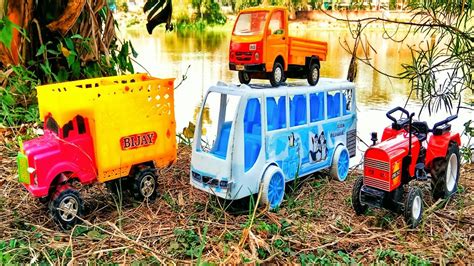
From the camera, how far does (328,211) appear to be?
1.95m

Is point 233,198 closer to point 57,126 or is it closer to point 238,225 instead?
point 238,225

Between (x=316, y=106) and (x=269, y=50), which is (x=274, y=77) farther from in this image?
(x=316, y=106)

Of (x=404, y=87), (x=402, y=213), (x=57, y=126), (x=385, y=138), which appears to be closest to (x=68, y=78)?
(x=57, y=126)

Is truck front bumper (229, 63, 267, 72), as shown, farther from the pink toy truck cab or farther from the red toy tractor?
the pink toy truck cab

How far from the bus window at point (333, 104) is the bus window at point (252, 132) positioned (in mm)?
508

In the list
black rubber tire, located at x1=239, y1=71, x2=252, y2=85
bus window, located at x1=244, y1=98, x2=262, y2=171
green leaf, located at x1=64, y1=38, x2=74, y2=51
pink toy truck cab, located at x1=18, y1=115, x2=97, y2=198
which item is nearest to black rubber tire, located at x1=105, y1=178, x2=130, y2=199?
pink toy truck cab, located at x1=18, y1=115, x2=97, y2=198

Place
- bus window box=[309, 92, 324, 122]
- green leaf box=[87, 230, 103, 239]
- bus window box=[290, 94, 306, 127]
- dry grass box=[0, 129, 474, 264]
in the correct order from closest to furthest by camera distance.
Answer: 1. dry grass box=[0, 129, 474, 264]
2. green leaf box=[87, 230, 103, 239]
3. bus window box=[290, 94, 306, 127]
4. bus window box=[309, 92, 324, 122]

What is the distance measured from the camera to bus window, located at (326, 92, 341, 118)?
2.35m

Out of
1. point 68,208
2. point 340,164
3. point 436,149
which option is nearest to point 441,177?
point 436,149

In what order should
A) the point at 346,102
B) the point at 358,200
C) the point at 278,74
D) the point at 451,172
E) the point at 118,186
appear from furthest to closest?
the point at 346,102 → the point at 278,74 → the point at 451,172 → the point at 118,186 → the point at 358,200

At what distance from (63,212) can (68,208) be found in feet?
0.07

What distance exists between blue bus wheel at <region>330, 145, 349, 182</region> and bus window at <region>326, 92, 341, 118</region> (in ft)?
0.56

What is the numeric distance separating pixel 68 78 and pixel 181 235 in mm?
1469

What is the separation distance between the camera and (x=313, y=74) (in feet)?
7.75
